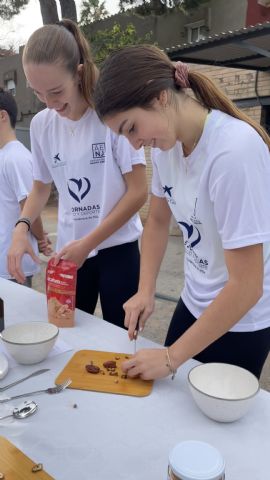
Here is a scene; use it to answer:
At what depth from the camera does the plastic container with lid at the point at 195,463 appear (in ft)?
1.99

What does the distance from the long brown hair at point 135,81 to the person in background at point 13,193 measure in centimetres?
111

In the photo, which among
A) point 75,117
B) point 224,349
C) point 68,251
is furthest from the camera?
point 75,117

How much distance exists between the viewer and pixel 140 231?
171 centimetres

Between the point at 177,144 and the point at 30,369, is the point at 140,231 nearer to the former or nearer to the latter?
the point at 177,144

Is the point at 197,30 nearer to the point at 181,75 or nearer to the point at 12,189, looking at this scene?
the point at 12,189

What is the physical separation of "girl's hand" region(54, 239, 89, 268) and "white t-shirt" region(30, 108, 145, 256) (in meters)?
0.17

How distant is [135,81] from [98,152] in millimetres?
567

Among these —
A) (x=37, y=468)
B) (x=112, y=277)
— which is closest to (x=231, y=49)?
(x=112, y=277)

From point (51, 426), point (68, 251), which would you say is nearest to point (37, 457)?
point (51, 426)

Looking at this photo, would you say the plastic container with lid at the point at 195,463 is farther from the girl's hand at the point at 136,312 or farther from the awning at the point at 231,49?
the awning at the point at 231,49

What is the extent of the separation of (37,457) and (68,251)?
701 mm

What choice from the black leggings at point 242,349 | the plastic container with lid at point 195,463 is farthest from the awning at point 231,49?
the plastic container with lid at point 195,463

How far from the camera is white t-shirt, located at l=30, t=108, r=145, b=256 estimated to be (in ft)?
5.02

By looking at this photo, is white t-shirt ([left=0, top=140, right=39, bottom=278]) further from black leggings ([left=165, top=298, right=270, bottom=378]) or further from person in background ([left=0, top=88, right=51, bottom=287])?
black leggings ([left=165, top=298, right=270, bottom=378])
